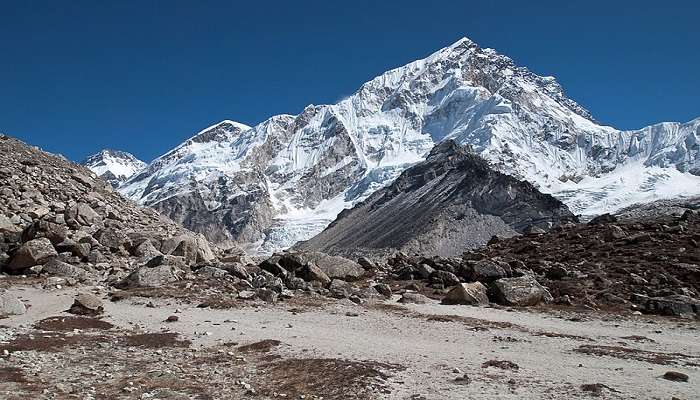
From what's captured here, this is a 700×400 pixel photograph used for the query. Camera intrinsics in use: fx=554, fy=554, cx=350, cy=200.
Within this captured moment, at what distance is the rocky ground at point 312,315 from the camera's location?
16.8 m

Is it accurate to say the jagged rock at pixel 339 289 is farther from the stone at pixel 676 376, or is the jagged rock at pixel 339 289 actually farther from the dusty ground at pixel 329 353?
the stone at pixel 676 376

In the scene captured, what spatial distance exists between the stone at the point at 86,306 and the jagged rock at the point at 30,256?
32.1 feet

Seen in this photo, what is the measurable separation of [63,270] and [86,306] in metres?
9.50

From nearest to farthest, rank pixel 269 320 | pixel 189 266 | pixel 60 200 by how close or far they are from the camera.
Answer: pixel 269 320 → pixel 189 266 → pixel 60 200

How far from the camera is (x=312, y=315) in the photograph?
29.1m

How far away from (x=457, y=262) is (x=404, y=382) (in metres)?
33.2

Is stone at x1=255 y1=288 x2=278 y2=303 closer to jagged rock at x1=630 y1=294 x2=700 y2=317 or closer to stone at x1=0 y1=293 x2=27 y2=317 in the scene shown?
stone at x1=0 y1=293 x2=27 y2=317

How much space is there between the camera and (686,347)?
920 inches

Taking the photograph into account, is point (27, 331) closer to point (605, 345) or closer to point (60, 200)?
point (605, 345)

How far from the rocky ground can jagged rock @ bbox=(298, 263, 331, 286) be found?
0.80 feet

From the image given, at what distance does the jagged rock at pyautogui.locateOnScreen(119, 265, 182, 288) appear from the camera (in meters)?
33.2

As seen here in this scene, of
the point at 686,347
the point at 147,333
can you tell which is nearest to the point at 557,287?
the point at 686,347

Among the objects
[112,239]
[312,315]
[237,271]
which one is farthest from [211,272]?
[312,315]

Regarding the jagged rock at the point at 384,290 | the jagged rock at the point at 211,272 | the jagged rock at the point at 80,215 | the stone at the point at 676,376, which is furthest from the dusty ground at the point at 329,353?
the jagged rock at the point at 80,215
